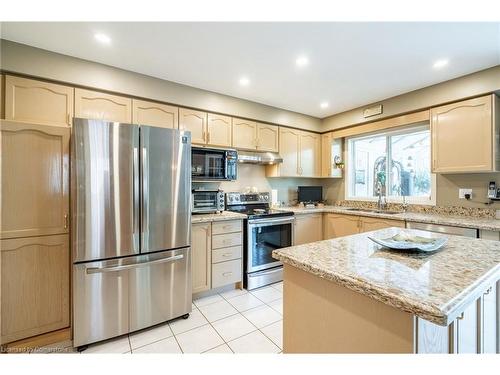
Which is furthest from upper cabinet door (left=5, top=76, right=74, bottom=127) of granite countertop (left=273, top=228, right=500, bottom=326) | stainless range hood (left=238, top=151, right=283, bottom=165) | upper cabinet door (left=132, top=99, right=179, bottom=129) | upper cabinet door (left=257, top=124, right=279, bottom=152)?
granite countertop (left=273, top=228, right=500, bottom=326)

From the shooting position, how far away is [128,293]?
1.93 m

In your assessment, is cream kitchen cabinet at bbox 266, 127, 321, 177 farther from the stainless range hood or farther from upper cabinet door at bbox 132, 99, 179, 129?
upper cabinet door at bbox 132, 99, 179, 129

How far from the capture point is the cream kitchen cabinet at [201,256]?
250cm

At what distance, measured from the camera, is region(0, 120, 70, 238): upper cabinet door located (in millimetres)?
1664

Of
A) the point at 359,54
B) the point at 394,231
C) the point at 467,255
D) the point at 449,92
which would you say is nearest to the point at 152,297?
the point at 394,231

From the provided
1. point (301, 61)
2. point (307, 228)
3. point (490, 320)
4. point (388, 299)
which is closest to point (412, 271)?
point (388, 299)

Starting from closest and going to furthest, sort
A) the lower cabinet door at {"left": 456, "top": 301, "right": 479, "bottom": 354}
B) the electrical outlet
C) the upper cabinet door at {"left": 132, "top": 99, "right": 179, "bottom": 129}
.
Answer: the lower cabinet door at {"left": 456, "top": 301, "right": 479, "bottom": 354} < the upper cabinet door at {"left": 132, "top": 99, "right": 179, "bottom": 129} < the electrical outlet

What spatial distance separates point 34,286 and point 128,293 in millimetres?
645

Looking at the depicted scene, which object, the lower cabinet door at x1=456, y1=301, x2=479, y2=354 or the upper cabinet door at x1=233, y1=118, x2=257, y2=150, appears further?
the upper cabinet door at x1=233, y1=118, x2=257, y2=150

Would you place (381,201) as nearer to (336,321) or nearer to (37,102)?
(336,321)

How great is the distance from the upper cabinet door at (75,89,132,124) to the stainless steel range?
1578mm

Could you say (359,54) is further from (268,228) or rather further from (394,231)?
(268,228)

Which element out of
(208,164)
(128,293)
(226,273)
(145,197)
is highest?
(208,164)

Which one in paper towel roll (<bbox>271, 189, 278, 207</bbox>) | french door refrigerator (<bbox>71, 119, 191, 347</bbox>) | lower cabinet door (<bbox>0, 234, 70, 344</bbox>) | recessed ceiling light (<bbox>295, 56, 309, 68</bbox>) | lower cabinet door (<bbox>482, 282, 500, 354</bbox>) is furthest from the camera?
paper towel roll (<bbox>271, 189, 278, 207</bbox>)
